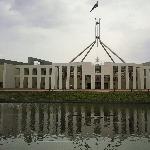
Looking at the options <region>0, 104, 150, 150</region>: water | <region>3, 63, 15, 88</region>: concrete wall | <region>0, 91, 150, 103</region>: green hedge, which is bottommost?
<region>0, 104, 150, 150</region>: water

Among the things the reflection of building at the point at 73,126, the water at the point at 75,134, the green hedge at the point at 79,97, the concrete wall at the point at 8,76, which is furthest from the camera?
the concrete wall at the point at 8,76

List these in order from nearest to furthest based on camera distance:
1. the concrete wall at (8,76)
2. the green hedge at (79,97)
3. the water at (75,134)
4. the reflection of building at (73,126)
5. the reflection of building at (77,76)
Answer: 1. the water at (75,134)
2. the reflection of building at (73,126)
3. the green hedge at (79,97)
4. the reflection of building at (77,76)
5. the concrete wall at (8,76)

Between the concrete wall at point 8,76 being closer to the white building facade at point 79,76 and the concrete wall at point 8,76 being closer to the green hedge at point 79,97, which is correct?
the white building facade at point 79,76

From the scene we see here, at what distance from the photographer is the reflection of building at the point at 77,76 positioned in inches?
2864

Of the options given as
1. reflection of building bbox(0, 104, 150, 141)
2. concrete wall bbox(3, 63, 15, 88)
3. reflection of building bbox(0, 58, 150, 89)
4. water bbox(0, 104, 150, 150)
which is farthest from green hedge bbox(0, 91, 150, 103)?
water bbox(0, 104, 150, 150)

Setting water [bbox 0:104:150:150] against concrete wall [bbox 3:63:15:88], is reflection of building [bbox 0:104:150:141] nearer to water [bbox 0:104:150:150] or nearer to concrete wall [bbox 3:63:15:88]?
water [bbox 0:104:150:150]

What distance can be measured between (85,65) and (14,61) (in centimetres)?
2674

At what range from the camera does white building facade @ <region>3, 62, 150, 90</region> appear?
7275 cm

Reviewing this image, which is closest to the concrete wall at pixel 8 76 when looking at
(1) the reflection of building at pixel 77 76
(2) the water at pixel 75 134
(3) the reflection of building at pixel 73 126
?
(1) the reflection of building at pixel 77 76

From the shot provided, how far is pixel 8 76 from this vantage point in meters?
75.4

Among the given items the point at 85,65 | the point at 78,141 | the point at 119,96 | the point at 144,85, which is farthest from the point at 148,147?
the point at 144,85

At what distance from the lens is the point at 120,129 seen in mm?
27688

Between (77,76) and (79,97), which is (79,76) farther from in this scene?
(79,97)

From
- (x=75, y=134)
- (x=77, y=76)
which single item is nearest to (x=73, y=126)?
(x=75, y=134)
